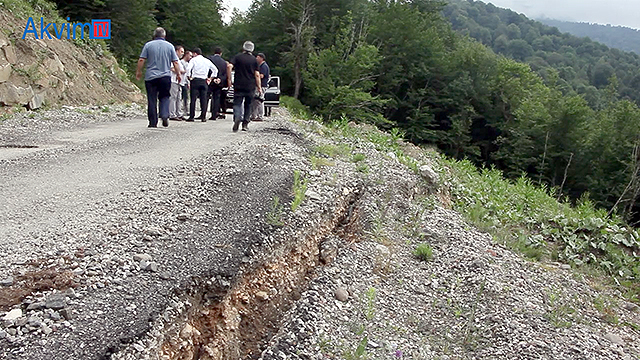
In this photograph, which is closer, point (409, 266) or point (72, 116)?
point (409, 266)

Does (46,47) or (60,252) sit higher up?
(46,47)

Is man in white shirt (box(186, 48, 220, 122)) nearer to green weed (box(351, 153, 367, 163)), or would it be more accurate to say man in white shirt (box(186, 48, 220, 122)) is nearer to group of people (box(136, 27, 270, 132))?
group of people (box(136, 27, 270, 132))

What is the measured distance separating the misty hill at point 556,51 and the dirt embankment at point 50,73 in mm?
89974

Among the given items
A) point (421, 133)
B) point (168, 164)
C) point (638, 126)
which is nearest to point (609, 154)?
point (638, 126)

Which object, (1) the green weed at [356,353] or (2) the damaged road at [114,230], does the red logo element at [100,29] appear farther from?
(1) the green weed at [356,353]

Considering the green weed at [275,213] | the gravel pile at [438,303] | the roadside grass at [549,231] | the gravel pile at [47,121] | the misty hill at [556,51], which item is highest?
the misty hill at [556,51]

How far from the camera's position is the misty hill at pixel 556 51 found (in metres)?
110

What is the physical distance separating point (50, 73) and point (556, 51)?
550 ft

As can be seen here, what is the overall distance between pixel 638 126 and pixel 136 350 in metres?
49.0

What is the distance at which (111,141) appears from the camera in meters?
8.17

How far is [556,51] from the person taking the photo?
155m

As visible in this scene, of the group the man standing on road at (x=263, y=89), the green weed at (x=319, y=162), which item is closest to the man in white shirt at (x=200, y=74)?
the man standing on road at (x=263, y=89)

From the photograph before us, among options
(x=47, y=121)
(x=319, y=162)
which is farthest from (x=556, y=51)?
(x=47, y=121)

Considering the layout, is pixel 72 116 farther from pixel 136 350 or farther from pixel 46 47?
pixel 136 350
